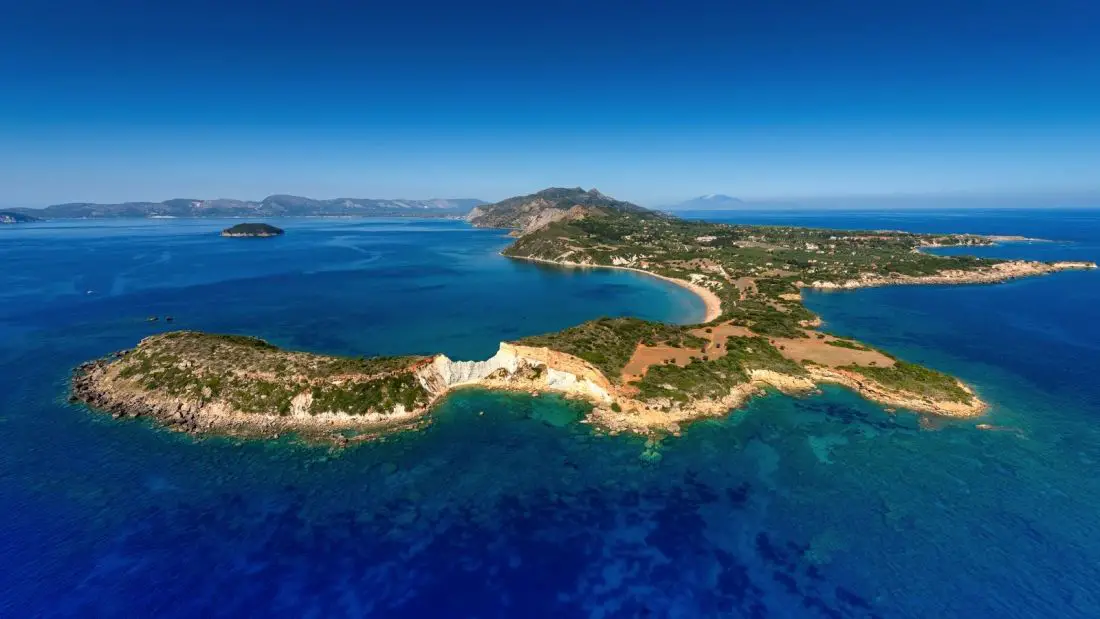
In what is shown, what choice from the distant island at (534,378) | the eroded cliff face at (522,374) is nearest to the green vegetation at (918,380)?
the distant island at (534,378)

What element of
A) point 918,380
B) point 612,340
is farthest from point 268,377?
point 918,380

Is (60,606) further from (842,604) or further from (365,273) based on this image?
(365,273)

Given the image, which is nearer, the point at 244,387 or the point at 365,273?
the point at 244,387

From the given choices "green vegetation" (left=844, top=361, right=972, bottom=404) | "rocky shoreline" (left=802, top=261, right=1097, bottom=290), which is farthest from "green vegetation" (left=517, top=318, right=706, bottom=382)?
"rocky shoreline" (left=802, top=261, right=1097, bottom=290)

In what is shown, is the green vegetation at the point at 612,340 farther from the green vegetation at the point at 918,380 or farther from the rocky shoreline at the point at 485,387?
the green vegetation at the point at 918,380

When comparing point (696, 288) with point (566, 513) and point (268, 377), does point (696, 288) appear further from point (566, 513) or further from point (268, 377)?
point (268, 377)

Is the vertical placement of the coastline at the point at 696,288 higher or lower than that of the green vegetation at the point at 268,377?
higher

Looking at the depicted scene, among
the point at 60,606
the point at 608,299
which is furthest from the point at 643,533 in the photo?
the point at 608,299
